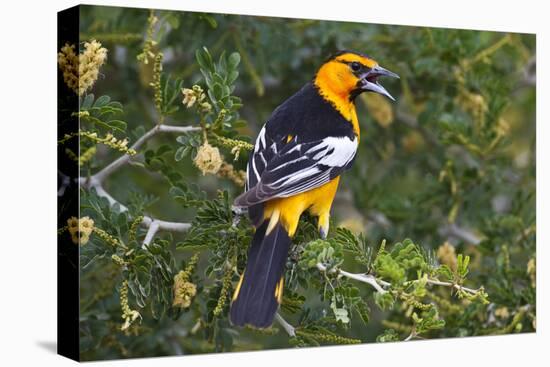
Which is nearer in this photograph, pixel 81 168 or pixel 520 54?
pixel 81 168

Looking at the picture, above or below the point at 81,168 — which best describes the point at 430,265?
below

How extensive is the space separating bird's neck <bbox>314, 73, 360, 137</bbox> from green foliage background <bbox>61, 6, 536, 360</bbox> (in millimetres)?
492

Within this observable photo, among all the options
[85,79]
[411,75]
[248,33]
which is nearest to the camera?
[85,79]

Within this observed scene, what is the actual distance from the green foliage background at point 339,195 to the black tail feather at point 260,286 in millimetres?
184

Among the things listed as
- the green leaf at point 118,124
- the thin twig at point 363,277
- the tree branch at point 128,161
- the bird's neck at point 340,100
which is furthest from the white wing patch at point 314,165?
the green leaf at point 118,124

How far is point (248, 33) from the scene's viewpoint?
6.09 metres

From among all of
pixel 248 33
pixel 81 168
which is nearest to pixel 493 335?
pixel 248 33

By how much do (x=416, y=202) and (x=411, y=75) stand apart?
2.82ft

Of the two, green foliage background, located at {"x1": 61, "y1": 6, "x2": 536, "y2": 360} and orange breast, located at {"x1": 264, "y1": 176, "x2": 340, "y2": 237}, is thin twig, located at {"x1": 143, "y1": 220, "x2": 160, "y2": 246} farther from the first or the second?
orange breast, located at {"x1": 264, "y1": 176, "x2": 340, "y2": 237}

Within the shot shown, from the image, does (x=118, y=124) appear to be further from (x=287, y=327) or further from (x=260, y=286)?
(x=287, y=327)

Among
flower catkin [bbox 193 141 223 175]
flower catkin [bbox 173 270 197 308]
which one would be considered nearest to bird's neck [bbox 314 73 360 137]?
flower catkin [bbox 193 141 223 175]

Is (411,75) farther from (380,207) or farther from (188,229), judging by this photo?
(188,229)

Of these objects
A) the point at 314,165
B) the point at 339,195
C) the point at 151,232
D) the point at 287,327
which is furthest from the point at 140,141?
the point at 339,195

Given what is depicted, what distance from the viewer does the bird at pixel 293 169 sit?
4.67m
